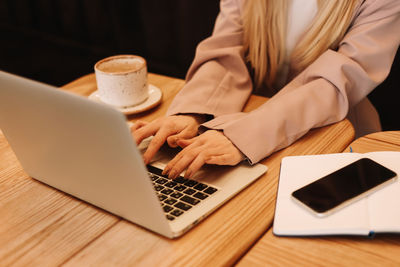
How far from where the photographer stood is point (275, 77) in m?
1.08

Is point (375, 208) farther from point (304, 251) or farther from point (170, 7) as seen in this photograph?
point (170, 7)

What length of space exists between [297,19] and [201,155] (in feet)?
1.98

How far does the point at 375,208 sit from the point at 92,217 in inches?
14.9

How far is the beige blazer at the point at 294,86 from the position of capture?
2.30 feet

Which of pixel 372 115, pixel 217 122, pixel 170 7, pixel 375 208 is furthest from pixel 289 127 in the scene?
pixel 170 7

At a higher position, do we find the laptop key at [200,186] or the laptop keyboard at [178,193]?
the laptop keyboard at [178,193]

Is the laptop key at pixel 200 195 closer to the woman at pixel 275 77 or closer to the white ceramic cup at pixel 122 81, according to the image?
the woman at pixel 275 77

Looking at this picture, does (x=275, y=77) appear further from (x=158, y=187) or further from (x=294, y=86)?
(x=158, y=187)

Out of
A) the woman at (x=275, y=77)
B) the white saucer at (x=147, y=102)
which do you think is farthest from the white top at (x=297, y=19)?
the white saucer at (x=147, y=102)

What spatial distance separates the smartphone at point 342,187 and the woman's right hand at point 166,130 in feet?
0.80

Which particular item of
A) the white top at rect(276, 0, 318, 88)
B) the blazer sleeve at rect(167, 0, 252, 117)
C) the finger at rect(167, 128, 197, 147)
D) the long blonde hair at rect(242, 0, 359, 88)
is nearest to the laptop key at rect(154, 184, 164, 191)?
the finger at rect(167, 128, 197, 147)

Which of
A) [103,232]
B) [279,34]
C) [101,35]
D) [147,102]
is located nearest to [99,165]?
[103,232]

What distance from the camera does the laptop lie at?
42 cm

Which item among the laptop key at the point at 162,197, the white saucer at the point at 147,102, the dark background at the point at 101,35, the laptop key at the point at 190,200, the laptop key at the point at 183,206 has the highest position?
the laptop key at the point at 162,197
